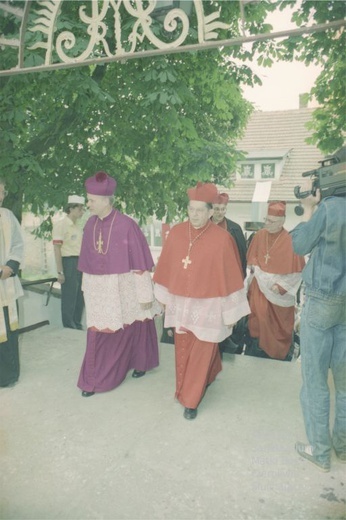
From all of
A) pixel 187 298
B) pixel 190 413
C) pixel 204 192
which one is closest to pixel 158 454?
pixel 190 413

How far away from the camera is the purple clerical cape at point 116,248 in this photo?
155 inches

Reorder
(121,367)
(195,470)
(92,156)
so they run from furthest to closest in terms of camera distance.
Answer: (92,156)
(121,367)
(195,470)

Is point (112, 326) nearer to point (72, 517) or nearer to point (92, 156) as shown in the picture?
point (72, 517)

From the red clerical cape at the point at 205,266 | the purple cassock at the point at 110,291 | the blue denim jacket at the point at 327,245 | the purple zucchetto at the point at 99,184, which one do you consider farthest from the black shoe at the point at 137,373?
the blue denim jacket at the point at 327,245

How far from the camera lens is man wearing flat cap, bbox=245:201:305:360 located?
5.13 metres

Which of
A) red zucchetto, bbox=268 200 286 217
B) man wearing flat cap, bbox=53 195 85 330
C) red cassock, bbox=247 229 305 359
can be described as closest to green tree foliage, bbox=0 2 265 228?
man wearing flat cap, bbox=53 195 85 330

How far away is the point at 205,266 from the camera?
358 centimetres

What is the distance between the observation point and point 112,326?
389cm

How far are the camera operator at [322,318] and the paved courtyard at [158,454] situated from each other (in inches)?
11.3

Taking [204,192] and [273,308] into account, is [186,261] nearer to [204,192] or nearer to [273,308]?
[204,192]

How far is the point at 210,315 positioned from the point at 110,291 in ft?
3.43

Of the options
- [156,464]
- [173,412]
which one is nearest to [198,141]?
[173,412]

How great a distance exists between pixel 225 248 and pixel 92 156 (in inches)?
156

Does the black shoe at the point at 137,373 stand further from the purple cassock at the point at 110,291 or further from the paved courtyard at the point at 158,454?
the purple cassock at the point at 110,291
